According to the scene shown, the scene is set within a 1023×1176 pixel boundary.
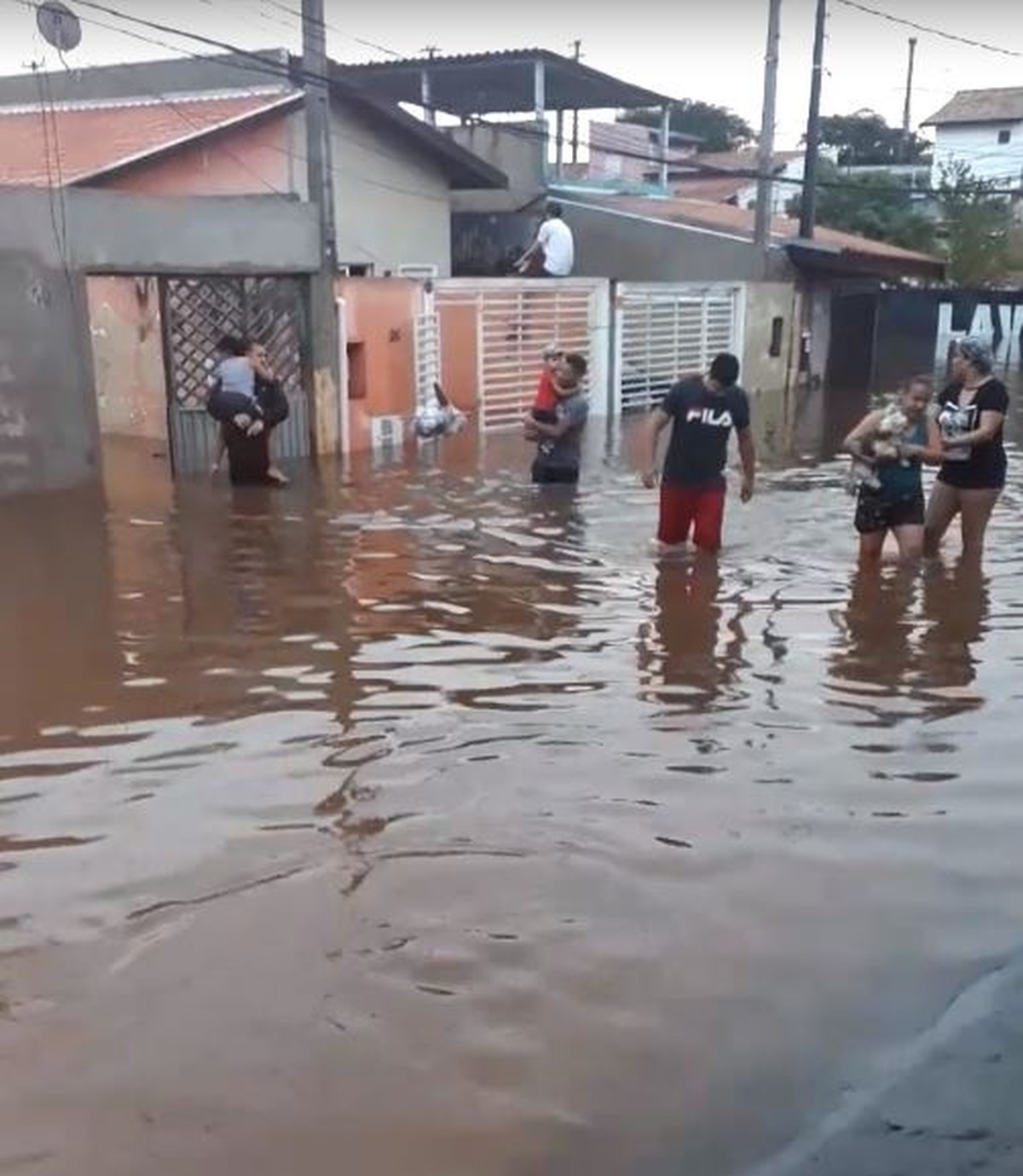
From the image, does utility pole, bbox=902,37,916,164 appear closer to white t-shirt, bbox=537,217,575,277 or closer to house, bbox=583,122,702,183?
house, bbox=583,122,702,183

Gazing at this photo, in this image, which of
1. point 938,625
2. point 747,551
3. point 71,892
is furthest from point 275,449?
point 71,892

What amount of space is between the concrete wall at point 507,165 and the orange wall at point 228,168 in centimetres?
490

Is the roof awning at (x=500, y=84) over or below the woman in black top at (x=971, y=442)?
over

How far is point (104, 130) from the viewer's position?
18.3 meters

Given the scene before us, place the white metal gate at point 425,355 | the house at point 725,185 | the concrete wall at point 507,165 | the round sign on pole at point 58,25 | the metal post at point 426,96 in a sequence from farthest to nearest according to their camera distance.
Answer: the house at point 725,185, the metal post at point 426,96, the concrete wall at point 507,165, the white metal gate at point 425,355, the round sign on pole at point 58,25

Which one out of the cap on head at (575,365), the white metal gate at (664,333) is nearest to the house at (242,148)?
the white metal gate at (664,333)

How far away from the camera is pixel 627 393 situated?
20.7 m

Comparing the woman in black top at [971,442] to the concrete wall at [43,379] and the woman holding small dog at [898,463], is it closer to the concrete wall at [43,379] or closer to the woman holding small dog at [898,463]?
the woman holding small dog at [898,463]

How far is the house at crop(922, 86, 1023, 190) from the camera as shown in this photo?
59.1m

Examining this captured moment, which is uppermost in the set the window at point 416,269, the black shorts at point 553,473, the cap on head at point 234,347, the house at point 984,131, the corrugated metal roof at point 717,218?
the house at point 984,131

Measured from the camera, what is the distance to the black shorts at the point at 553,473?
39.5ft

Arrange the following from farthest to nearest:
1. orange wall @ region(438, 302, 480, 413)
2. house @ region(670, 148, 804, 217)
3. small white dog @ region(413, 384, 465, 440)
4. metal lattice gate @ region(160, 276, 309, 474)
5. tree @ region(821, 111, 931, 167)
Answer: tree @ region(821, 111, 931, 167) → house @ region(670, 148, 804, 217) → orange wall @ region(438, 302, 480, 413) → small white dog @ region(413, 384, 465, 440) → metal lattice gate @ region(160, 276, 309, 474)

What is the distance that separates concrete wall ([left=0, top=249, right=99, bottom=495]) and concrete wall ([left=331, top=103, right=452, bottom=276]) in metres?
7.01

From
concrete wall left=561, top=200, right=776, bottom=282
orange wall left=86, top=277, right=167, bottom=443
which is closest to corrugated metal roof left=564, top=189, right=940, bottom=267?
concrete wall left=561, top=200, right=776, bottom=282
